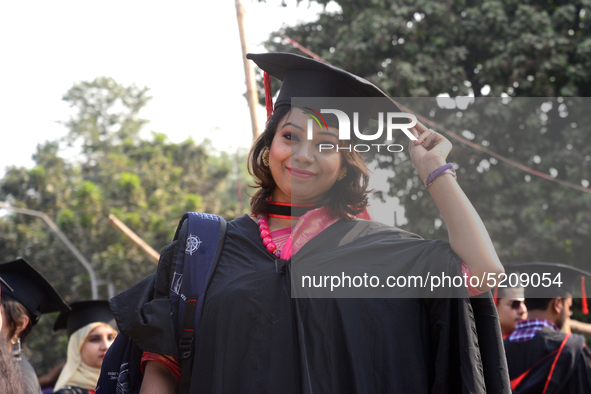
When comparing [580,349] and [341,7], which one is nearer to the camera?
[580,349]

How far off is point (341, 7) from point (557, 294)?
24.6 ft

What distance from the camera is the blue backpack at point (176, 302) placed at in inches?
71.0

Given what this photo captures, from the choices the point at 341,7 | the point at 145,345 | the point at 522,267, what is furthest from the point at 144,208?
the point at 145,345

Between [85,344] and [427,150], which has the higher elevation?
[427,150]

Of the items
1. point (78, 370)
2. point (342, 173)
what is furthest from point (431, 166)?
point (78, 370)

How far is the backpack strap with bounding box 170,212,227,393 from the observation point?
1812mm

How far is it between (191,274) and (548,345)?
3026 mm

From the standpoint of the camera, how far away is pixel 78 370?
441 cm

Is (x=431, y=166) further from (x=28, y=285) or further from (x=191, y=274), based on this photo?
(x=28, y=285)

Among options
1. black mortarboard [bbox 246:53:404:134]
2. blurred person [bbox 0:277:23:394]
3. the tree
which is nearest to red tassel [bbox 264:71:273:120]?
black mortarboard [bbox 246:53:404:134]

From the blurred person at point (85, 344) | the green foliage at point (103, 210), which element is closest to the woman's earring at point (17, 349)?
the blurred person at point (85, 344)

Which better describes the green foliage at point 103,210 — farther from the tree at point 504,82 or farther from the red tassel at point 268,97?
the red tassel at point 268,97

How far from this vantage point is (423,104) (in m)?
8.11

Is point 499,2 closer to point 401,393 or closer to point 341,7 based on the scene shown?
point 341,7
